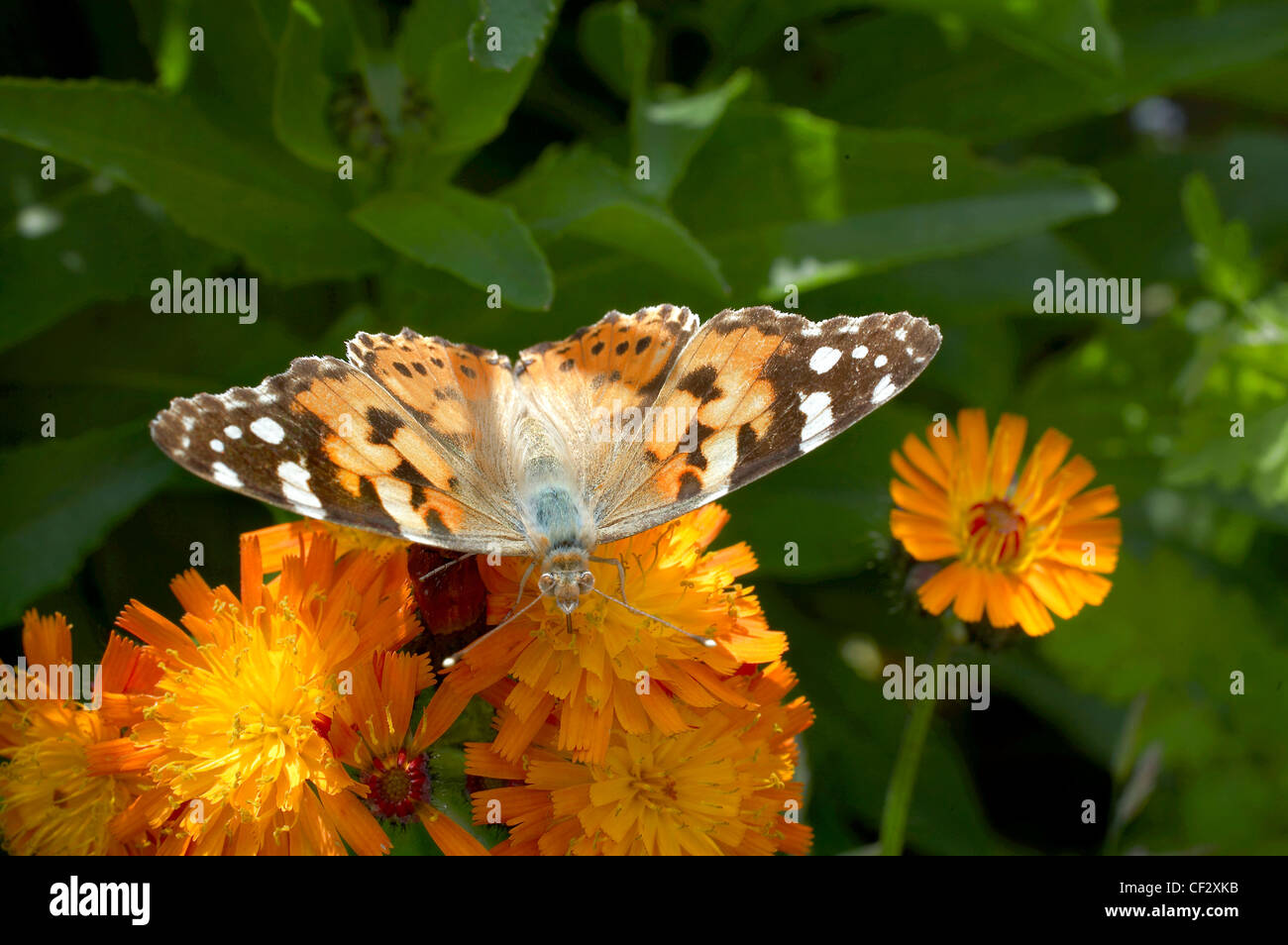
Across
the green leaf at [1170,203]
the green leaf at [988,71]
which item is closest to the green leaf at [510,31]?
the green leaf at [988,71]

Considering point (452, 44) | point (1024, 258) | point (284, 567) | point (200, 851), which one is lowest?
point (200, 851)

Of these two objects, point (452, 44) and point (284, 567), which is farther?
point (452, 44)

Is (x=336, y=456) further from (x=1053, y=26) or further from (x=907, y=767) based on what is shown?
(x=1053, y=26)

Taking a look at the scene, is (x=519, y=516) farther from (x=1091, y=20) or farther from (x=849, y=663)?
(x=1091, y=20)

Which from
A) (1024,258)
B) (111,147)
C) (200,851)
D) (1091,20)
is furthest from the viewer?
(1024,258)

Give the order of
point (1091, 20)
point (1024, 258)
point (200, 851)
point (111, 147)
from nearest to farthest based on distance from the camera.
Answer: point (200, 851)
point (111, 147)
point (1091, 20)
point (1024, 258)
